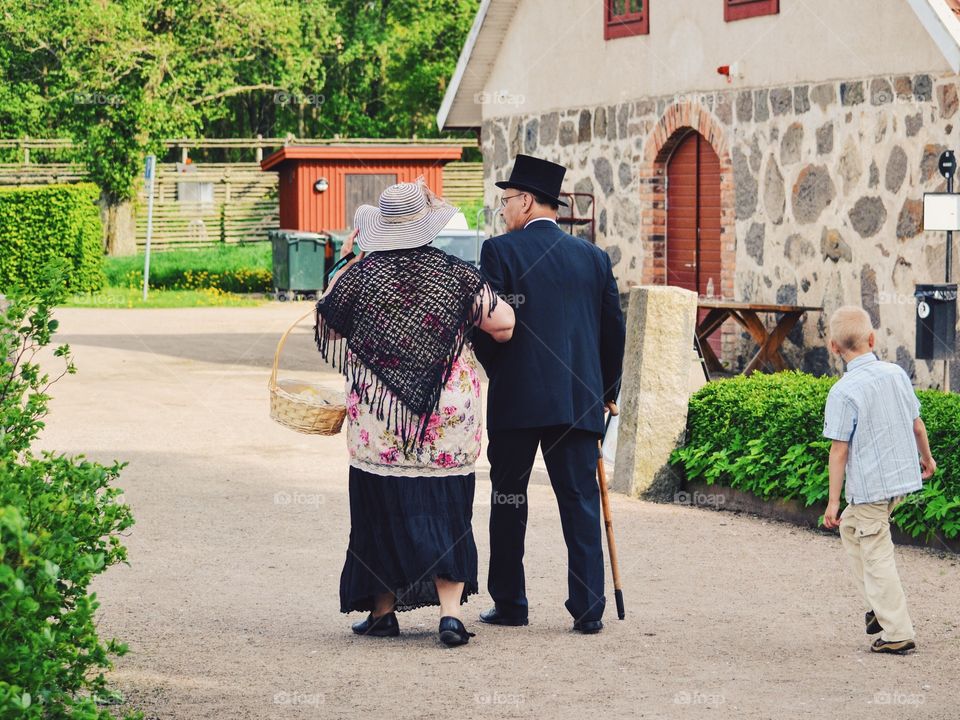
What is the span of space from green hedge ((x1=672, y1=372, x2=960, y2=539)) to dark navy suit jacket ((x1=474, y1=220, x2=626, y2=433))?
8.09ft

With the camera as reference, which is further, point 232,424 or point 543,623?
point 232,424

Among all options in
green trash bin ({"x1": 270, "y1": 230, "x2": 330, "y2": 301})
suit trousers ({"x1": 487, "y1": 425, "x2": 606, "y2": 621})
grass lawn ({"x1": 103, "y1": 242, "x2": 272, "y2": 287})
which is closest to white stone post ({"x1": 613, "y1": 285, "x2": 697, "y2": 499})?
suit trousers ({"x1": 487, "y1": 425, "x2": 606, "y2": 621})

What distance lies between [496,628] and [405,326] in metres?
1.40

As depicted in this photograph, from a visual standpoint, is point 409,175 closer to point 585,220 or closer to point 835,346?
point 585,220

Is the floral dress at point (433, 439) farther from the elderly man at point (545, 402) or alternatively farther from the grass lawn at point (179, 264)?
the grass lawn at point (179, 264)

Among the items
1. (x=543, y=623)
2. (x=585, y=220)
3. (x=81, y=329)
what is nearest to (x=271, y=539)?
(x=543, y=623)

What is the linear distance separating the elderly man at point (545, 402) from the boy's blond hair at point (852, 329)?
1.05 meters

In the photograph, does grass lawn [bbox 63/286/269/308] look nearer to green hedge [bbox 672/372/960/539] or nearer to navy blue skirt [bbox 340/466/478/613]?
green hedge [bbox 672/372/960/539]

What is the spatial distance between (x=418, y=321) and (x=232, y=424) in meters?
7.13

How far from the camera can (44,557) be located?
12.0 ft

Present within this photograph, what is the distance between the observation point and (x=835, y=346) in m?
6.12

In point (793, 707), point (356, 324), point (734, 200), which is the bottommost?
point (793, 707)

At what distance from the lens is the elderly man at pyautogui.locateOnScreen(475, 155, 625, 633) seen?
6.30 meters

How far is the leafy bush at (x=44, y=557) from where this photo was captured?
134 inches
